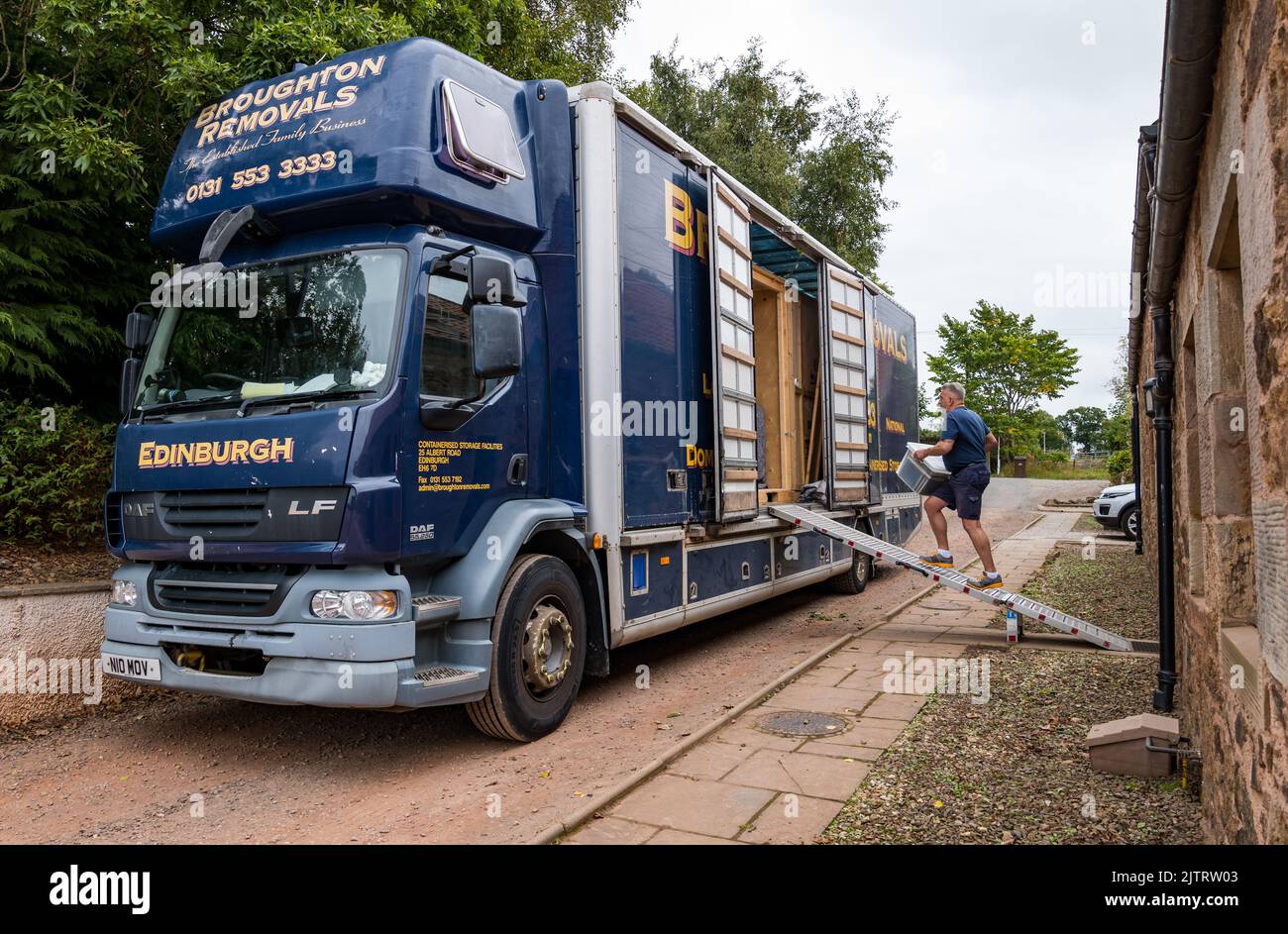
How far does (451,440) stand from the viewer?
466 cm

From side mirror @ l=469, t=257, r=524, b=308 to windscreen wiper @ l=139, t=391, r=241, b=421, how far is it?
1345 millimetres

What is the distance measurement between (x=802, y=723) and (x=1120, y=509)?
13.3 m

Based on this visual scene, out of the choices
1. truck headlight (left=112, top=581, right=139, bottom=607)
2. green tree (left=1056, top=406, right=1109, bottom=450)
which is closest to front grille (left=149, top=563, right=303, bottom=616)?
truck headlight (left=112, top=581, right=139, bottom=607)

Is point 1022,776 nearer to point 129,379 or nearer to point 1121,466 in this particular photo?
point 129,379

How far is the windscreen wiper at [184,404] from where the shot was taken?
464cm

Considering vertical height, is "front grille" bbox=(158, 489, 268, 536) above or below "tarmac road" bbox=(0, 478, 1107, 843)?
above

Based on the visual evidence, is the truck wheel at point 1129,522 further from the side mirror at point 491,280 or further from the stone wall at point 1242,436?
the side mirror at point 491,280

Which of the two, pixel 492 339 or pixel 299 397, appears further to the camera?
pixel 492 339

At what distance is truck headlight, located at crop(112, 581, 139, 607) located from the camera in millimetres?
4797

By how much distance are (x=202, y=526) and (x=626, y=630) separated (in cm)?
253

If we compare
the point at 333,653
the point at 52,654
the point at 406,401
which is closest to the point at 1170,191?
the point at 406,401

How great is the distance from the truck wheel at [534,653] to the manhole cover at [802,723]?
1161mm

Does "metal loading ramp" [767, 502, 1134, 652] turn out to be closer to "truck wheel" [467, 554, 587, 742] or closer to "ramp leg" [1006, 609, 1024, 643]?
"ramp leg" [1006, 609, 1024, 643]
